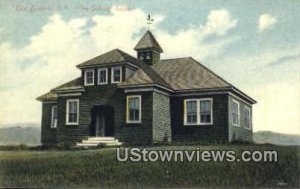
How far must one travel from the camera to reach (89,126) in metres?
12.8

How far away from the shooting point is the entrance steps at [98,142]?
1189cm

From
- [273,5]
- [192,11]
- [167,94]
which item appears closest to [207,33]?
[192,11]

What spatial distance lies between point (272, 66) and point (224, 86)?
4.70 ft

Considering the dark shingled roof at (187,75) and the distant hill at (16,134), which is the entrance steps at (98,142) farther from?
the dark shingled roof at (187,75)

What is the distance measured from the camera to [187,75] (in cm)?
1289

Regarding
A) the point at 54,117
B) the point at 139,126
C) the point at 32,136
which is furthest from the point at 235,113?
the point at 32,136

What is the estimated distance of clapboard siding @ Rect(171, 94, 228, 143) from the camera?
12047 millimetres

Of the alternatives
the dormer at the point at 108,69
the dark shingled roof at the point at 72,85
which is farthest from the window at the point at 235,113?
the dark shingled roof at the point at 72,85

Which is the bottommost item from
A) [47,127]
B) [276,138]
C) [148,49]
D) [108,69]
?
[276,138]

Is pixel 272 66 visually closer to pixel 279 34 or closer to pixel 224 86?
pixel 279 34

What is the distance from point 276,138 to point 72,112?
4661mm

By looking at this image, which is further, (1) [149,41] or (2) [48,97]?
(2) [48,97]

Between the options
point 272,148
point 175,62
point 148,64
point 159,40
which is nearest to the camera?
point 272,148

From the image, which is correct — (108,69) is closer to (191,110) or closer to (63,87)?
(63,87)
